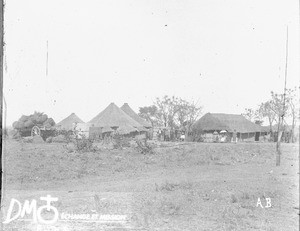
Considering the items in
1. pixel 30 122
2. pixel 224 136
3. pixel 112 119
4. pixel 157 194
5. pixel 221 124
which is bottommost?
pixel 157 194

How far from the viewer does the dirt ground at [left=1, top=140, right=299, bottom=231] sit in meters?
6.08

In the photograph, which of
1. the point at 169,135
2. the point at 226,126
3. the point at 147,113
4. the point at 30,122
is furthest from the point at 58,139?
the point at 147,113

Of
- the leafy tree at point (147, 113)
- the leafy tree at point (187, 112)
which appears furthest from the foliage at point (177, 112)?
the leafy tree at point (147, 113)

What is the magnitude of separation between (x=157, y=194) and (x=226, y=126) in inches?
1567

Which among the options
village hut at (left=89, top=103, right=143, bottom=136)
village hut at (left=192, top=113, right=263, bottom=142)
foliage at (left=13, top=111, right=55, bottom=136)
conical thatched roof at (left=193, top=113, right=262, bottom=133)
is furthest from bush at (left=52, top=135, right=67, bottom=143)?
conical thatched roof at (left=193, top=113, right=262, bottom=133)

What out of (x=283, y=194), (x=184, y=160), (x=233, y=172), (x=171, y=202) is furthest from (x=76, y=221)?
(x=184, y=160)

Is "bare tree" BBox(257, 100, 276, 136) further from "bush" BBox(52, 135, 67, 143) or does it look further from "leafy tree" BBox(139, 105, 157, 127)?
"bush" BBox(52, 135, 67, 143)

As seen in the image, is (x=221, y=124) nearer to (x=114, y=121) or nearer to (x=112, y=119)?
(x=114, y=121)

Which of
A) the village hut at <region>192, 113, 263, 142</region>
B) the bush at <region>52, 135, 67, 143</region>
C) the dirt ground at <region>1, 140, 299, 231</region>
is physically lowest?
the dirt ground at <region>1, 140, 299, 231</region>

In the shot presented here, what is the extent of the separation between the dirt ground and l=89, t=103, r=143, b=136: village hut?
26086 mm

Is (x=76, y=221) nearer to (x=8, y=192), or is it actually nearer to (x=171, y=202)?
(x=171, y=202)

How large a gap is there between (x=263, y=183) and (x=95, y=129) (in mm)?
27564

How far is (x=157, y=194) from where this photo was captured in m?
8.44

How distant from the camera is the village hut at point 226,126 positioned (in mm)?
46688
